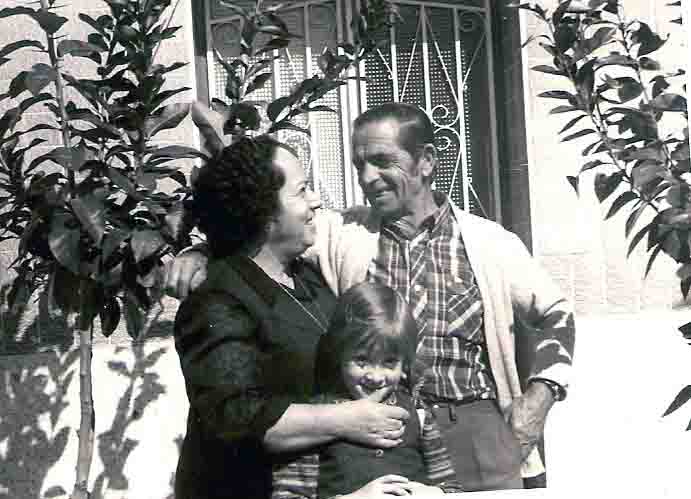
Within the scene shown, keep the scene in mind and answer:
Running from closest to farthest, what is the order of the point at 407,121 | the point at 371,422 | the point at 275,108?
the point at 371,422, the point at 275,108, the point at 407,121

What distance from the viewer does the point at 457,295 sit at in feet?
15.8

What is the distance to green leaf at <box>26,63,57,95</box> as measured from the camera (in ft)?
14.7

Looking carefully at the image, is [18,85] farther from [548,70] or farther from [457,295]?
[548,70]

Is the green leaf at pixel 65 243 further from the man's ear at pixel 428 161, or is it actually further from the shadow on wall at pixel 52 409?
the man's ear at pixel 428 161

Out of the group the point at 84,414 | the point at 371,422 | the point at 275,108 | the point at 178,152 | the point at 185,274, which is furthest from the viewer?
the point at 275,108

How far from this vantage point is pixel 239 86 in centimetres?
488

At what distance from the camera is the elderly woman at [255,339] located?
4.25 meters

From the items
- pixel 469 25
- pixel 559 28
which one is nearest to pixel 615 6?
pixel 559 28

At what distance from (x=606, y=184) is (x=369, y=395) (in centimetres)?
114

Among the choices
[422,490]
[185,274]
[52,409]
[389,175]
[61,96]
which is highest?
[61,96]

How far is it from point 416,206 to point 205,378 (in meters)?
1.04

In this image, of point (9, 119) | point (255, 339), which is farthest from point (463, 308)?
point (9, 119)

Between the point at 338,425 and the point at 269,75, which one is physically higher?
the point at 269,75

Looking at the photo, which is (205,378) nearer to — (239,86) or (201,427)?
Answer: (201,427)
